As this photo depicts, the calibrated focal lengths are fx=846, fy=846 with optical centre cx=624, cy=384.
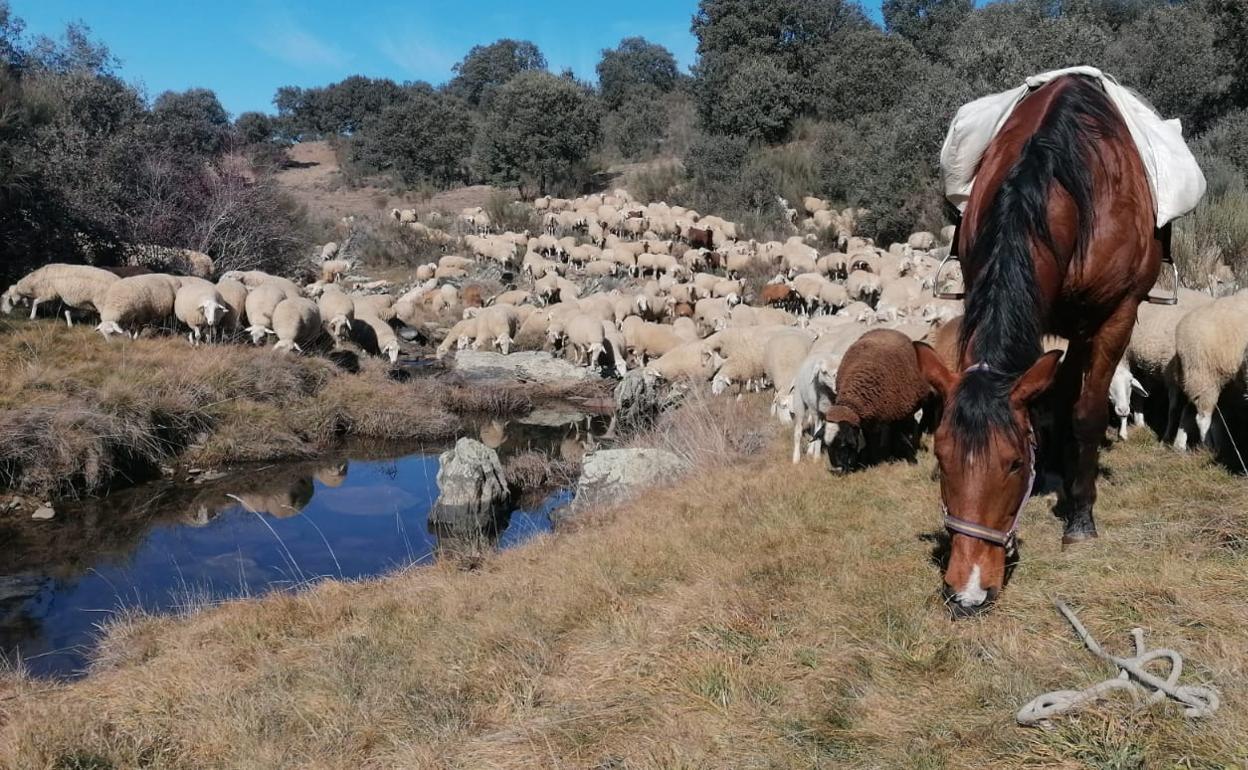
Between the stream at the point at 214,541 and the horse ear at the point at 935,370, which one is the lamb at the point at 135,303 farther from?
the horse ear at the point at 935,370

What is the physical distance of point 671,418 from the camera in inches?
494

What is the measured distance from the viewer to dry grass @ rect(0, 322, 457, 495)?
37.2 feet

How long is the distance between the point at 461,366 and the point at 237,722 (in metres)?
14.9

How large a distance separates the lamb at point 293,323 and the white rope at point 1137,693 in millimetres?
15348

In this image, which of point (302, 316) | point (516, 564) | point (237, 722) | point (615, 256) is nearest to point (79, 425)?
point (302, 316)

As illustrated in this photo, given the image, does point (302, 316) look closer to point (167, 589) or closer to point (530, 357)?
point (530, 357)

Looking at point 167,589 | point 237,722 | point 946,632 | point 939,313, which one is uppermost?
point 939,313

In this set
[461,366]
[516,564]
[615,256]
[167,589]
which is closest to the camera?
[516,564]

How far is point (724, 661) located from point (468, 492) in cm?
729

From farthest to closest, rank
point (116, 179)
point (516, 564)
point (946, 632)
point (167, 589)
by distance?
point (116, 179) → point (167, 589) → point (516, 564) → point (946, 632)

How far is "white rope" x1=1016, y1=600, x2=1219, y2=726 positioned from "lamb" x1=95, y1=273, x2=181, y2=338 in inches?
617

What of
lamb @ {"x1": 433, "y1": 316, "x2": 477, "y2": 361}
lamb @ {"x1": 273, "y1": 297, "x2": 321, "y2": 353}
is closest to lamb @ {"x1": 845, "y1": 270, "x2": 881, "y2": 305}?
lamb @ {"x1": 433, "y1": 316, "x2": 477, "y2": 361}

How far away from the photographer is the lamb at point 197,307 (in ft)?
51.1

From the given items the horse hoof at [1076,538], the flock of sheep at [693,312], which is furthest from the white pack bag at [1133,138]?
the horse hoof at [1076,538]
